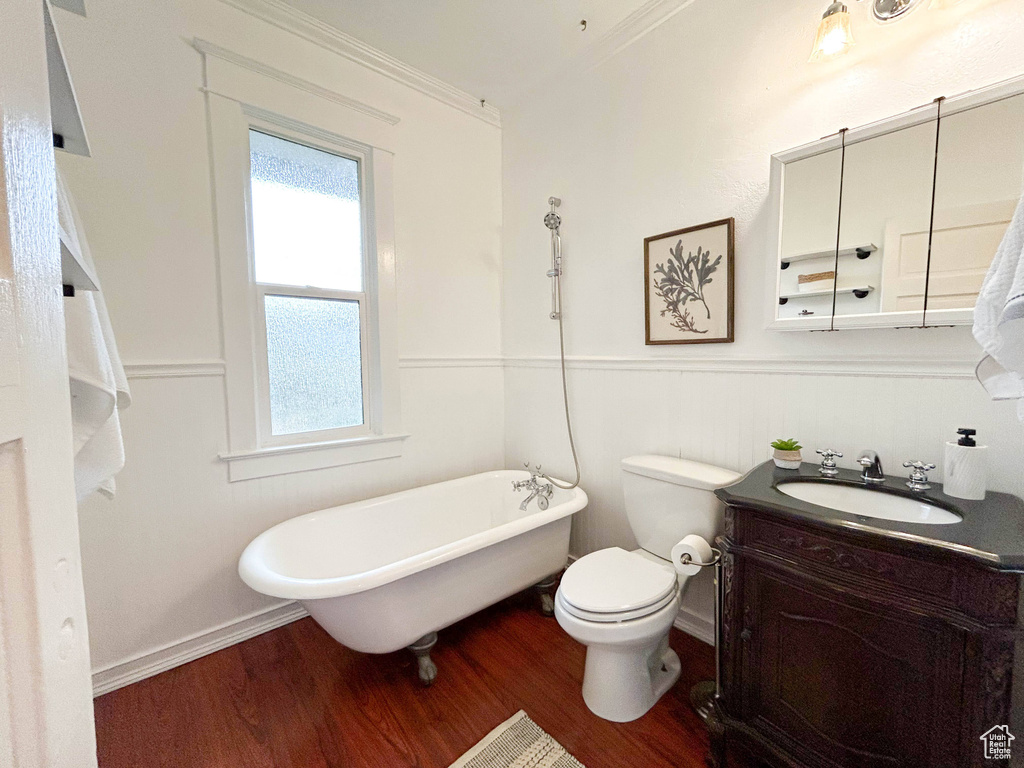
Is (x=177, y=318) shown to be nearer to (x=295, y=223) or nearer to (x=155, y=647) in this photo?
(x=295, y=223)

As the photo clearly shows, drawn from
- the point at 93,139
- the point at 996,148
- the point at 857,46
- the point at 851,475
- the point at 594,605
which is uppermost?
the point at 857,46

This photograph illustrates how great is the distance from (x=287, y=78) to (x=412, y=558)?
2054 millimetres

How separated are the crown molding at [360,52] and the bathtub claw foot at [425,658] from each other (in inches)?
100

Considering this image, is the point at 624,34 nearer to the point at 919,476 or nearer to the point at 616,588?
the point at 919,476

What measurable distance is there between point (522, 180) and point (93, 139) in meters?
1.84

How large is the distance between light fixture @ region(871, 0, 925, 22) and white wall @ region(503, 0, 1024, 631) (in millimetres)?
59

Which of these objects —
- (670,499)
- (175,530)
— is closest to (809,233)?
(670,499)

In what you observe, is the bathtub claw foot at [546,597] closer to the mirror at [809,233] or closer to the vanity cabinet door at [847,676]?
the vanity cabinet door at [847,676]

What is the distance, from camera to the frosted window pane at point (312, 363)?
6.48 ft

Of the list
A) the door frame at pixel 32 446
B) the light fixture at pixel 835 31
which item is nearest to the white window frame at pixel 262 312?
the door frame at pixel 32 446

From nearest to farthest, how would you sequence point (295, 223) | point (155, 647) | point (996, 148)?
point (996, 148)
point (155, 647)
point (295, 223)

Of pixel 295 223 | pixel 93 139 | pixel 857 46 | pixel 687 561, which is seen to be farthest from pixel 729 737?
pixel 93 139

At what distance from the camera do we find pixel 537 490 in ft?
7.06

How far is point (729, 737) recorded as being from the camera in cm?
122
